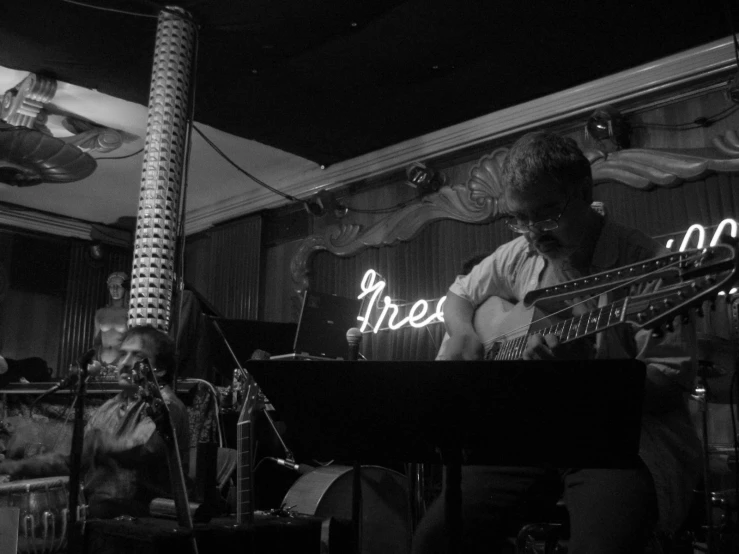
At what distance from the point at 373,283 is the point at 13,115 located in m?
3.87

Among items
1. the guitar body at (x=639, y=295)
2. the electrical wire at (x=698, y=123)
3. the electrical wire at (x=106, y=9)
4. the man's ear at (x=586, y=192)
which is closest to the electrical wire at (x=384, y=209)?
the electrical wire at (x=698, y=123)

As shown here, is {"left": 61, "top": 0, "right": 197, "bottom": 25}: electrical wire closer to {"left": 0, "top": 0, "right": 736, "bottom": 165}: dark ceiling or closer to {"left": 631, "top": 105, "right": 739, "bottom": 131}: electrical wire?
{"left": 0, "top": 0, "right": 736, "bottom": 165}: dark ceiling

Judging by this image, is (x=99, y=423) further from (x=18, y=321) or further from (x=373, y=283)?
(x=18, y=321)

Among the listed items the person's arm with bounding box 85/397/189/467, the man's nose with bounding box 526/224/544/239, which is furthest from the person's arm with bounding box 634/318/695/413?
the person's arm with bounding box 85/397/189/467

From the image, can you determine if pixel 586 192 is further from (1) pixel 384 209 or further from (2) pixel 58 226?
(2) pixel 58 226

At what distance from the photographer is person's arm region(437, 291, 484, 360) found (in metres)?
2.57

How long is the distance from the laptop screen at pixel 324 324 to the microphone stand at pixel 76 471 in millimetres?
2038

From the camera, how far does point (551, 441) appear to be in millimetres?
1705

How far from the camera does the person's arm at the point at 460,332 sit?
2.57 metres

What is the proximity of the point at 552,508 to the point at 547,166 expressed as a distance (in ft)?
3.60

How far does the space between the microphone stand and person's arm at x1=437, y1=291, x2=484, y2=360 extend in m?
1.57

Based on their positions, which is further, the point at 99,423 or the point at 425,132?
the point at 425,132

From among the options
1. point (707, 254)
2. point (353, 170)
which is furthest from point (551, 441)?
point (353, 170)

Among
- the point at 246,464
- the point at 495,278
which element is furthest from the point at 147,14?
the point at 495,278
